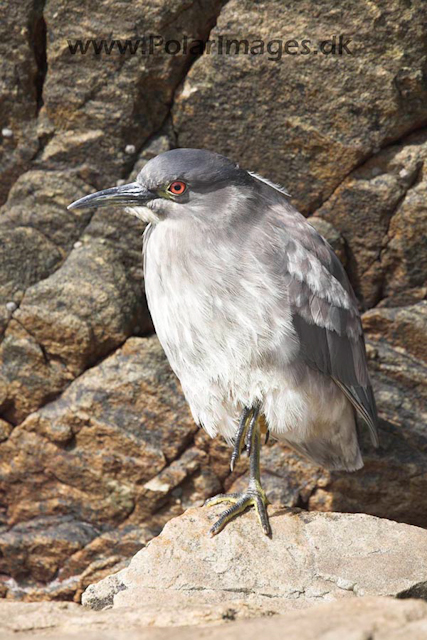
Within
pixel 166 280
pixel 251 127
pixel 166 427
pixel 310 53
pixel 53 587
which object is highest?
pixel 310 53

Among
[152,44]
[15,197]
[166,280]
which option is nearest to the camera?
[166,280]

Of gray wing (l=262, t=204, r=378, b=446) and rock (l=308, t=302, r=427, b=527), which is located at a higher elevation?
gray wing (l=262, t=204, r=378, b=446)

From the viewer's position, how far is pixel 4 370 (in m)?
5.08

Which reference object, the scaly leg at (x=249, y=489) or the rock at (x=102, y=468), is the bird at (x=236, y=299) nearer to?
the scaly leg at (x=249, y=489)

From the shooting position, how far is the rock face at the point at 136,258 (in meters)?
4.77

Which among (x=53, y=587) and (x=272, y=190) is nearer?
(x=272, y=190)

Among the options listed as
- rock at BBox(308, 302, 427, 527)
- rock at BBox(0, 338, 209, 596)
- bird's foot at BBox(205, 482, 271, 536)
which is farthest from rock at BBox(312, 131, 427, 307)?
bird's foot at BBox(205, 482, 271, 536)

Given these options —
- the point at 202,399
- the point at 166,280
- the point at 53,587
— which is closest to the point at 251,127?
the point at 166,280

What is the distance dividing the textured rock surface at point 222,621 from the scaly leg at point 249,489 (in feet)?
3.70

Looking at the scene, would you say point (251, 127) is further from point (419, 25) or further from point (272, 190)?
point (419, 25)

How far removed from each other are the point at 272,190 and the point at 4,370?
2.26 meters

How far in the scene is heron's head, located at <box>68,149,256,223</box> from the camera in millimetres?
3748

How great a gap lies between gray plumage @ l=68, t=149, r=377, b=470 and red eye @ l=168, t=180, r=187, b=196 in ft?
0.07

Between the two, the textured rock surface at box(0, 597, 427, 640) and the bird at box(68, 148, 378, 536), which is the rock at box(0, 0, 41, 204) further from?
the textured rock surface at box(0, 597, 427, 640)
